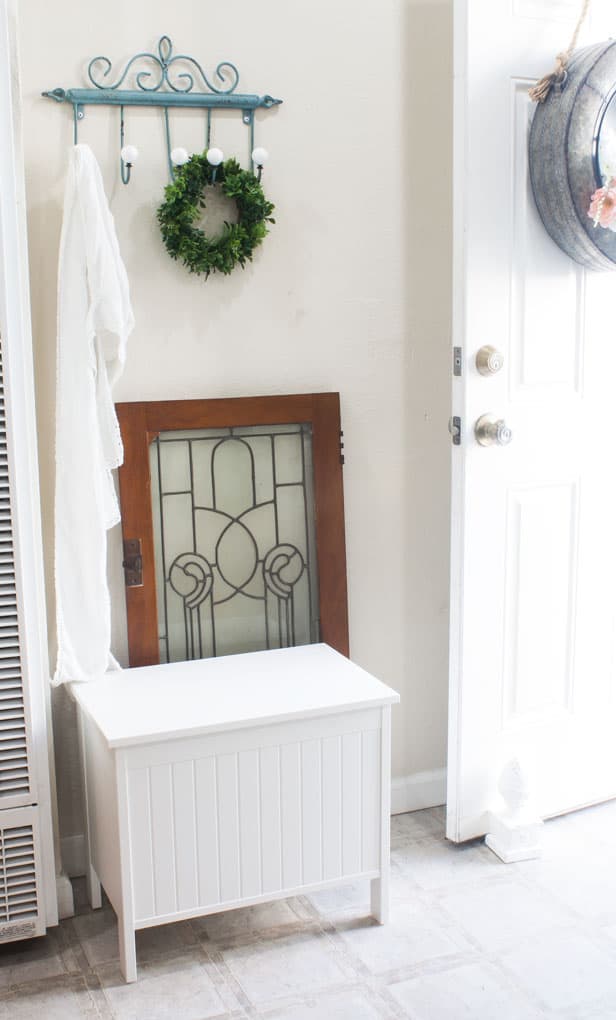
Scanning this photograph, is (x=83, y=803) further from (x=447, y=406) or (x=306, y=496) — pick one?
(x=447, y=406)

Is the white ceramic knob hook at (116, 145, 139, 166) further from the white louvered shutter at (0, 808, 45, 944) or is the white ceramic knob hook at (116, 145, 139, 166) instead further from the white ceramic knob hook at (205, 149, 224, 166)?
the white louvered shutter at (0, 808, 45, 944)

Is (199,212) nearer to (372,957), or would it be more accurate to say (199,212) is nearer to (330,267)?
(330,267)

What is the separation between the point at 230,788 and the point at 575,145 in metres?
1.53

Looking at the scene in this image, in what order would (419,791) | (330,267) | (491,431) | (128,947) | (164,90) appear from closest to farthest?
(128,947) → (164,90) → (491,431) → (330,267) → (419,791)

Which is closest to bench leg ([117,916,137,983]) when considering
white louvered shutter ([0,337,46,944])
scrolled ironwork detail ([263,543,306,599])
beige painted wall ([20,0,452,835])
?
white louvered shutter ([0,337,46,944])

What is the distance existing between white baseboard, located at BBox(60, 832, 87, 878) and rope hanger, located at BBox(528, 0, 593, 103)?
6.44ft

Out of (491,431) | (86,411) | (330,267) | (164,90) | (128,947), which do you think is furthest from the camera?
(330,267)

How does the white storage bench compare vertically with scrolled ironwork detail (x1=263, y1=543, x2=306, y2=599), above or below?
below

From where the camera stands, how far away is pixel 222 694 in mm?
2154

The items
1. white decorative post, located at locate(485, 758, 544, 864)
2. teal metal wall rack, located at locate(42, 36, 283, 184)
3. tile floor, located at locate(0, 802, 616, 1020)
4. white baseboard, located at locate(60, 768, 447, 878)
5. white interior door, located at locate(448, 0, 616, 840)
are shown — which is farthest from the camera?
white baseboard, located at locate(60, 768, 447, 878)

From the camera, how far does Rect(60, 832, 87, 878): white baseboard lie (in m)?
2.40

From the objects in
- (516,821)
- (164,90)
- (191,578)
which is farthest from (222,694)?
(164,90)

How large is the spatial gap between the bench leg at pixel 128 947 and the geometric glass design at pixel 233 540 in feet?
1.99

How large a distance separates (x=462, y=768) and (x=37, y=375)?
134 cm
